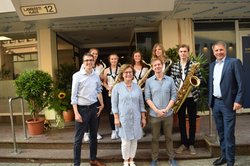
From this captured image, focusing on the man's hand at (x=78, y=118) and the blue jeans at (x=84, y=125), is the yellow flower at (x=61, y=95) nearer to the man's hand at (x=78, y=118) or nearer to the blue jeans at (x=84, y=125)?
the blue jeans at (x=84, y=125)

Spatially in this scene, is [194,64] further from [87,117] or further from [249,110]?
[249,110]

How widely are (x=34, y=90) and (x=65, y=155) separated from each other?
1.68 metres

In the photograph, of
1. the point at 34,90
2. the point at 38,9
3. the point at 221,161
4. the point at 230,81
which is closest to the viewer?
the point at 230,81

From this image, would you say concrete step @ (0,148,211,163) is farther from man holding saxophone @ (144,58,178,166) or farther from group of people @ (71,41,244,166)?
man holding saxophone @ (144,58,178,166)

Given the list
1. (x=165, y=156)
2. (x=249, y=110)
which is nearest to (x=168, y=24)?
(x=249, y=110)

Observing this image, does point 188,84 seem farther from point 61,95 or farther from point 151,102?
point 61,95

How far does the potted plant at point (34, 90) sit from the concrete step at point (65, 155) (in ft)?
2.98

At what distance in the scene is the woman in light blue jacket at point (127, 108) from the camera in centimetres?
421

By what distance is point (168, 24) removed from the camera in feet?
24.6

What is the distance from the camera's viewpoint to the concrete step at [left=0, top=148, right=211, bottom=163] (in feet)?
16.2

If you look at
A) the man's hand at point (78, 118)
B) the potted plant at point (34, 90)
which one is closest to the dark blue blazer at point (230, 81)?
the man's hand at point (78, 118)

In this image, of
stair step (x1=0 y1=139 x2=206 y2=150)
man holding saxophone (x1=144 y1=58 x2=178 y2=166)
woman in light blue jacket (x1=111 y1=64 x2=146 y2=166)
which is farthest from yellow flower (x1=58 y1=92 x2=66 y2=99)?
man holding saxophone (x1=144 y1=58 x2=178 y2=166)

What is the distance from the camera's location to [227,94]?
164 inches

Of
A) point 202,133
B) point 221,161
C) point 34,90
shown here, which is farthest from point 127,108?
point 34,90
